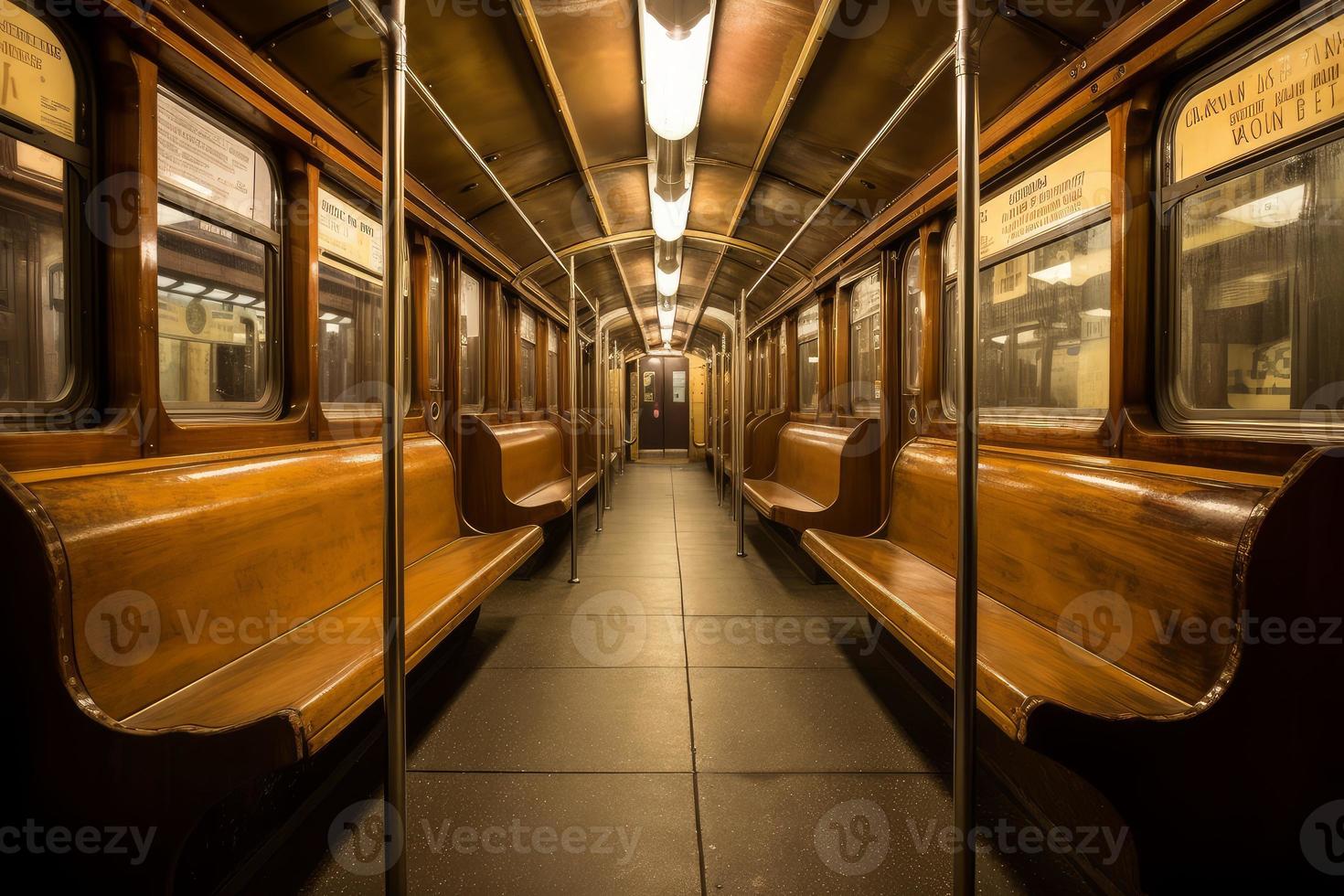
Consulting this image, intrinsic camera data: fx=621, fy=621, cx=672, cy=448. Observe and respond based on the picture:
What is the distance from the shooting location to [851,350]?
550 centimetres

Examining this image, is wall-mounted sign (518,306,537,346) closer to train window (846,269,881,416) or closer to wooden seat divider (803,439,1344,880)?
train window (846,269,881,416)

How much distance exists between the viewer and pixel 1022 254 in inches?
118

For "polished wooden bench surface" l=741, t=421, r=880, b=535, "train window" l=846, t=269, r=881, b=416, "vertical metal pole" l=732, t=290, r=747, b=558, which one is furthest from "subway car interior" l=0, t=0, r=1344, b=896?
"vertical metal pole" l=732, t=290, r=747, b=558

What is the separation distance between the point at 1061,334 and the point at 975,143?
1.89 metres

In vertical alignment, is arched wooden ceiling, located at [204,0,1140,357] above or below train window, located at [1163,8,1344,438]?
above

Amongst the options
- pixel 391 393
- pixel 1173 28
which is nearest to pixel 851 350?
pixel 1173 28

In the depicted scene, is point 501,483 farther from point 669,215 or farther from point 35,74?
point 35,74

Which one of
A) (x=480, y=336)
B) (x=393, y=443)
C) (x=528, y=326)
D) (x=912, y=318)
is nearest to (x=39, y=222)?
(x=393, y=443)

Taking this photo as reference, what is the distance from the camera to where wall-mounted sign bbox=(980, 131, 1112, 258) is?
8.03 feet

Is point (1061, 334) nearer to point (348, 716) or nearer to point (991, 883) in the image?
point (991, 883)

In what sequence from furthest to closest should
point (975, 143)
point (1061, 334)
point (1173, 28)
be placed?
1. point (1061, 334)
2. point (1173, 28)
3. point (975, 143)

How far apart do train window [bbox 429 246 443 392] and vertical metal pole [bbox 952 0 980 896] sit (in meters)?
3.85

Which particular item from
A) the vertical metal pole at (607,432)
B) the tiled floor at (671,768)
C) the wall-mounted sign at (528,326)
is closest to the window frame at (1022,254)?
the tiled floor at (671,768)

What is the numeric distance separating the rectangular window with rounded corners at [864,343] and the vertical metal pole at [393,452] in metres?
4.11
